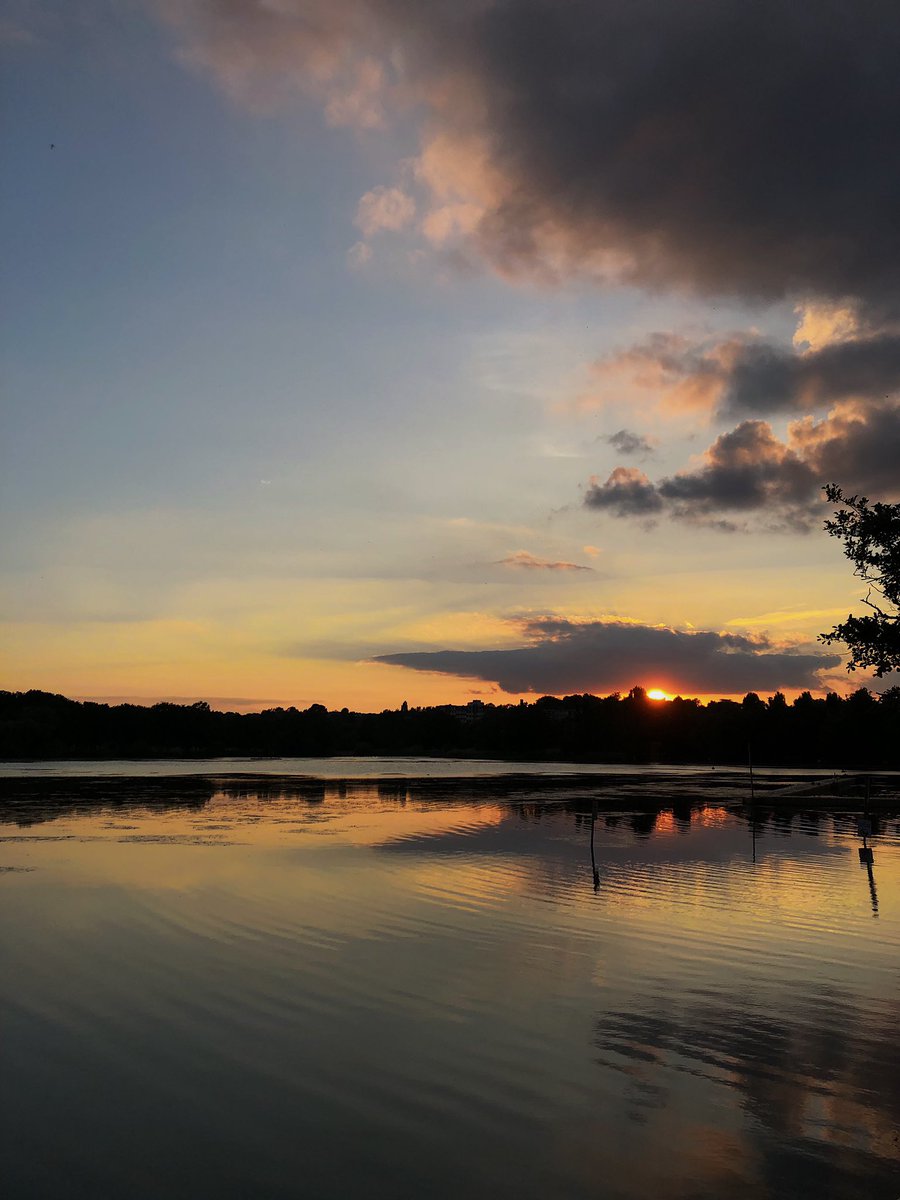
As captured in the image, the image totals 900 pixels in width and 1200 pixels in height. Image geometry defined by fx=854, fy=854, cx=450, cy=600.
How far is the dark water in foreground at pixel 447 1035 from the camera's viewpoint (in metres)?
10.0

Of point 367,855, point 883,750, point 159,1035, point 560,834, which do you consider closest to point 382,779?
point 560,834

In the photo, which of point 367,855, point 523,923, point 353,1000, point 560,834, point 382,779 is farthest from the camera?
point 382,779

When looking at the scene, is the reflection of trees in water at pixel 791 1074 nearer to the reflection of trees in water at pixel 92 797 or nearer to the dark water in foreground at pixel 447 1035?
the dark water in foreground at pixel 447 1035

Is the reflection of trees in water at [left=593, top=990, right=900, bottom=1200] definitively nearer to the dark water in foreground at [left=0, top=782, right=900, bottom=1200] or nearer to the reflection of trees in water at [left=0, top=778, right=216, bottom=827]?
the dark water in foreground at [left=0, top=782, right=900, bottom=1200]

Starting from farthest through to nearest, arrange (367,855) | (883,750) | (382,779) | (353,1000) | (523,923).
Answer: (883,750), (382,779), (367,855), (523,923), (353,1000)

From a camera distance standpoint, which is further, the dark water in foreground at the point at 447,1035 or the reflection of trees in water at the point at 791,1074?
the dark water in foreground at the point at 447,1035

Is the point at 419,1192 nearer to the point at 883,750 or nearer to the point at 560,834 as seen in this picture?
the point at 560,834

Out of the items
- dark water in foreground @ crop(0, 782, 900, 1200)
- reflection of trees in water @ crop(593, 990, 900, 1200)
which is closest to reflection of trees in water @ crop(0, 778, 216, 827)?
dark water in foreground @ crop(0, 782, 900, 1200)

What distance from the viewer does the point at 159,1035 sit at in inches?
569

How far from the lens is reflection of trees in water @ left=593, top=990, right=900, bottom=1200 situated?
9.91 metres

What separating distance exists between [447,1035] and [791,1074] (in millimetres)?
5392

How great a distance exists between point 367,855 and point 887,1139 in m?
29.1

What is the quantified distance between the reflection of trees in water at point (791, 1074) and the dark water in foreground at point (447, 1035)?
0.16ft

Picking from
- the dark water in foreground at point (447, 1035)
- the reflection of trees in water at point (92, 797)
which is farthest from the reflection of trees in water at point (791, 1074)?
the reflection of trees in water at point (92, 797)
